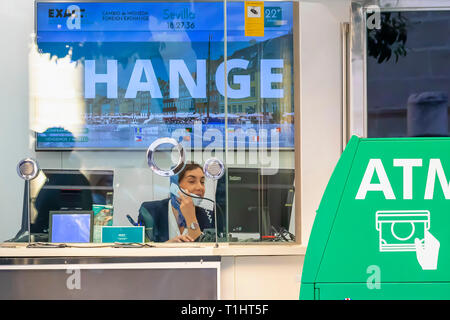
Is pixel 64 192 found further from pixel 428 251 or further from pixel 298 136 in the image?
pixel 428 251

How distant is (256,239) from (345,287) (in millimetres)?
1806

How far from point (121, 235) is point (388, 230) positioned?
1.73m

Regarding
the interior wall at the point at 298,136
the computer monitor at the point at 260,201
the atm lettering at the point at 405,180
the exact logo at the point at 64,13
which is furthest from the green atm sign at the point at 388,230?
the exact logo at the point at 64,13

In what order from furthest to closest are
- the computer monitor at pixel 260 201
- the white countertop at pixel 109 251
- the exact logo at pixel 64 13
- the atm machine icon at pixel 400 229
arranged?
the computer monitor at pixel 260 201
the exact logo at pixel 64 13
the white countertop at pixel 109 251
the atm machine icon at pixel 400 229

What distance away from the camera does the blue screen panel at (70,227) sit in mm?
3273

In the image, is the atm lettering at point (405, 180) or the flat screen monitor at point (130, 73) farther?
the flat screen monitor at point (130, 73)

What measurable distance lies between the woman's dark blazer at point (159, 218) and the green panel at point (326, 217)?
4.75 feet

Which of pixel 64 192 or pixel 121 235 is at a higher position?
pixel 64 192

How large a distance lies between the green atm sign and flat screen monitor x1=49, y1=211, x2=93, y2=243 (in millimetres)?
1697

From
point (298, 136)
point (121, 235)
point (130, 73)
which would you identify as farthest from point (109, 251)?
point (298, 136)

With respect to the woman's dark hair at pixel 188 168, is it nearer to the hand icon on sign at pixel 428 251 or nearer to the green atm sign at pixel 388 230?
the green atm sign at pixel 388 230

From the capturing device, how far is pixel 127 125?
10.8ft

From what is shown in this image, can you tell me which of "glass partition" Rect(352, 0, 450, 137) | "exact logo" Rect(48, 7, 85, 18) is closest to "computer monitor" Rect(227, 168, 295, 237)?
"glass partition" Rect(352, 0, 450, 137)

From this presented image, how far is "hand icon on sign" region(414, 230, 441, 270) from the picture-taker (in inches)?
A: 71.6
